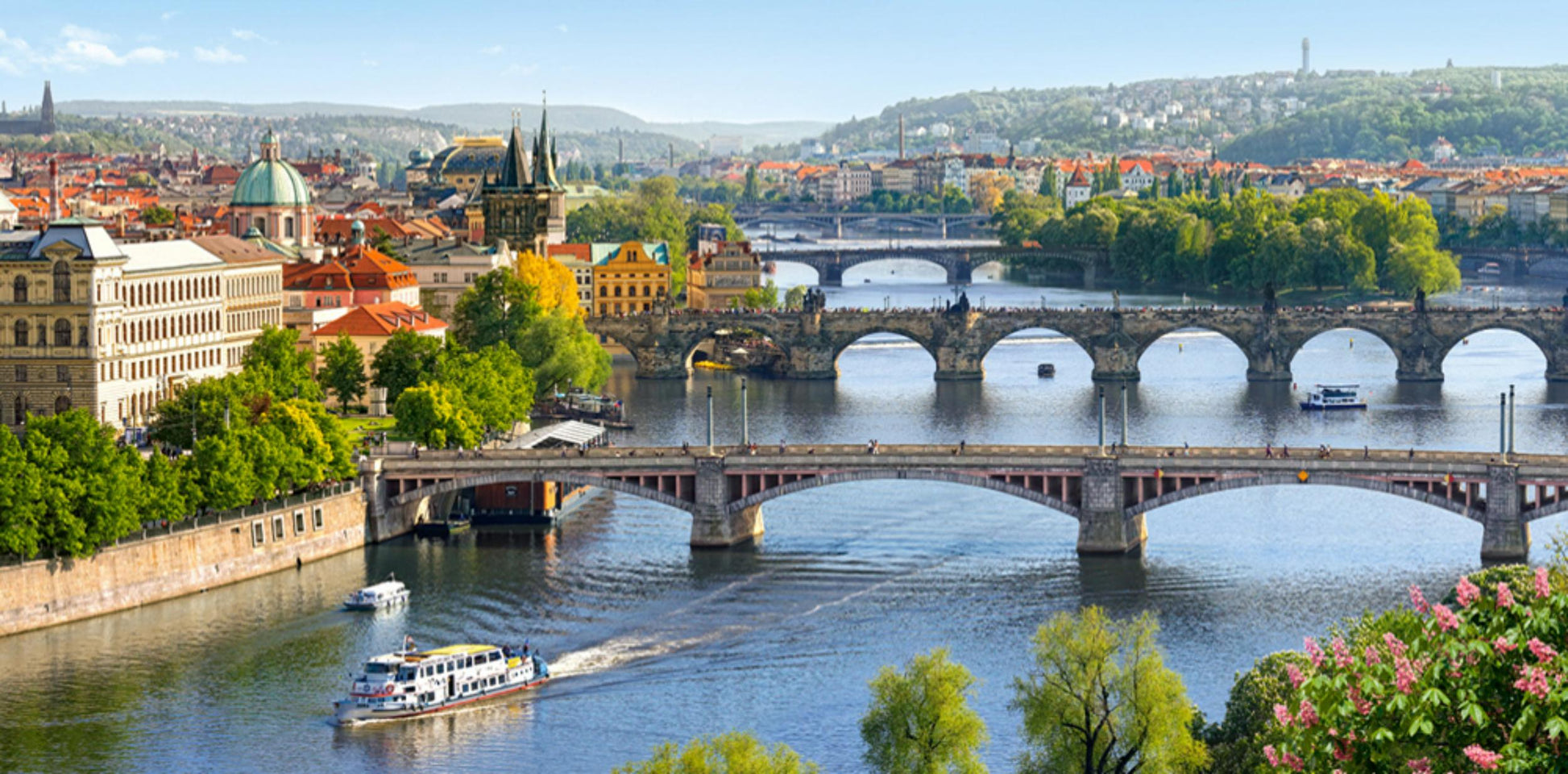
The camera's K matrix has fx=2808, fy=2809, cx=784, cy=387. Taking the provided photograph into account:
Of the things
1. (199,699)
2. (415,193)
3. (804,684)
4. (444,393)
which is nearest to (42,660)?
(199,699)

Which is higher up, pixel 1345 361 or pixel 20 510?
pixel 1345 361

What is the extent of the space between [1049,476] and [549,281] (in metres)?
44.9

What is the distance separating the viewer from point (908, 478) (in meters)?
65.2

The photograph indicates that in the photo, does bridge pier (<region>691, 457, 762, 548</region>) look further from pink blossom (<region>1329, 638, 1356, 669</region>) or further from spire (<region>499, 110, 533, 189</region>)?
spire (<region>499, 110, 533, 189</region>)

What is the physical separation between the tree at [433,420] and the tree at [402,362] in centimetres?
775

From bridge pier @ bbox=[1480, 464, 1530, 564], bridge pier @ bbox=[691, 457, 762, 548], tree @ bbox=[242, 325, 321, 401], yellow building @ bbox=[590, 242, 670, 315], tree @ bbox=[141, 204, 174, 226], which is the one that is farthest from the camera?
tree @ bbox=[141, 204, 174, 226]

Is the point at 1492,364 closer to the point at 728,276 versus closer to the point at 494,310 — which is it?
the point at 728,276

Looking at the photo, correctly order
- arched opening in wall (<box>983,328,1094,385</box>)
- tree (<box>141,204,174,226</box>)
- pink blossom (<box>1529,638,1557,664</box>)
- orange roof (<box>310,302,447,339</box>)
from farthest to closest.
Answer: tree (<box>141,204,174,226</box>) < arched opening in wall (<box>983,328,1094,385</box>) < orange roof (<box>310,302,447,339</box>) < pink blossom (<box>1529,638,1557,664</box>)

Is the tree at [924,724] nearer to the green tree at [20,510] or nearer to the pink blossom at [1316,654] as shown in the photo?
the pink blossom at [1316,654]

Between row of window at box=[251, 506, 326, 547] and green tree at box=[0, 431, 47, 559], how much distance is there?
6.42 metres

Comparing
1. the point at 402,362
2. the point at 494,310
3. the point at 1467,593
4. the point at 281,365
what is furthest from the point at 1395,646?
the point at 494,310

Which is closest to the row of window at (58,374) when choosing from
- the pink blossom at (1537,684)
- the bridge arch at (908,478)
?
the bridge arch at (908,478)

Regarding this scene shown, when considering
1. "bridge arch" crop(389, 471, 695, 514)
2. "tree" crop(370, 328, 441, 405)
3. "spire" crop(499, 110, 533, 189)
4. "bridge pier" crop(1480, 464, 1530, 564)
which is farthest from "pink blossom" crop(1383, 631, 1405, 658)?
"spire" crop(499, 110, 533, 189)

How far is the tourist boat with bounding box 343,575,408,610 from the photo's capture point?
5838cm
